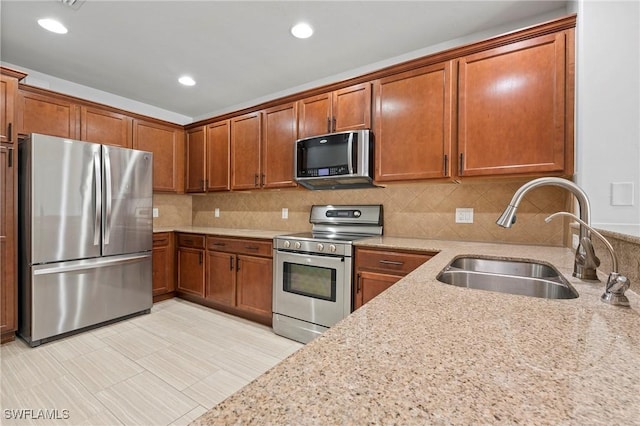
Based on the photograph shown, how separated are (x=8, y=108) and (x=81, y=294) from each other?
1.61m

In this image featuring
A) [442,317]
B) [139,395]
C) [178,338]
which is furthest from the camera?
[178,338]

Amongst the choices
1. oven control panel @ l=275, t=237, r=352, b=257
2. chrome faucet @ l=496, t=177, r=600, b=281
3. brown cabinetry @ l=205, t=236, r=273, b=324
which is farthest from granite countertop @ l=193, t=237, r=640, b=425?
brown cabinetry @ l=205, t=236, r=273, b=324

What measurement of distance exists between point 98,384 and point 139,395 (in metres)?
0.33

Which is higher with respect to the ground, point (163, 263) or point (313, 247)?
point (313, 247)

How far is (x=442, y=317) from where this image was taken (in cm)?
70

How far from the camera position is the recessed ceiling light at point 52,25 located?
2.17m

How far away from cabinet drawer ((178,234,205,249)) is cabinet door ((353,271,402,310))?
1.94 m

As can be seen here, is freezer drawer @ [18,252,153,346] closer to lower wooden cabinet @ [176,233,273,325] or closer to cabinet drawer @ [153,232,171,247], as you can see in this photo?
cabinet drawer @ [153,232,171,247]

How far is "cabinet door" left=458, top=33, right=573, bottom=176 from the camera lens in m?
1.85

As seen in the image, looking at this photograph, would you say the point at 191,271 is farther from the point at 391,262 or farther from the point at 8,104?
the point at 391,262

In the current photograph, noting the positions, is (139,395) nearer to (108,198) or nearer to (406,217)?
(108,198)

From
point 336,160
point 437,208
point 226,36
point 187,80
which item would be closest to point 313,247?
point 336,160

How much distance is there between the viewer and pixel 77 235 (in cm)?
255

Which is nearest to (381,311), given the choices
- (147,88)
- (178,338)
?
(178,338)
